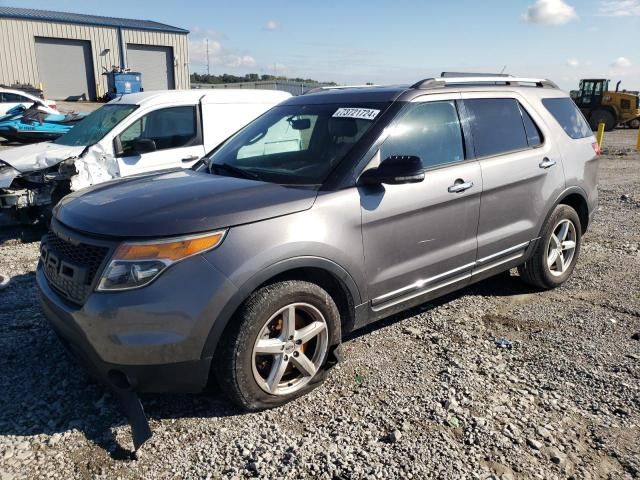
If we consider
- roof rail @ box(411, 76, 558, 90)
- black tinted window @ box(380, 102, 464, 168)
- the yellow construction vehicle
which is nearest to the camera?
black tinted window @ box(380, 102, 464, 168)

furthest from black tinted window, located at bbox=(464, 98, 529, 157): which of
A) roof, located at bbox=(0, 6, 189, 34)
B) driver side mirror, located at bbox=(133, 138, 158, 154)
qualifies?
roof, located at bbox=(0, 6, 189, 34)

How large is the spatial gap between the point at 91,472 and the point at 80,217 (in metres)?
1.35

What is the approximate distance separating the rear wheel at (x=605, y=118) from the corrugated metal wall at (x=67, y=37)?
30046 millimetres

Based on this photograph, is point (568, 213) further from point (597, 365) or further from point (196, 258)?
point (196, 258)

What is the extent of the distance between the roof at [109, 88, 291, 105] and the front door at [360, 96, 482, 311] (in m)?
4.03

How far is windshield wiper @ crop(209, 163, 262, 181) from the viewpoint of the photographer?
3.63 metres

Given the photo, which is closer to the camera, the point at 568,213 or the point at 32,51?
the point at 568,213

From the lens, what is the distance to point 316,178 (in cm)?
338

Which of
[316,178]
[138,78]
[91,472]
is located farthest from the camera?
[138,78]

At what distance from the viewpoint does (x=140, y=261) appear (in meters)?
2.70

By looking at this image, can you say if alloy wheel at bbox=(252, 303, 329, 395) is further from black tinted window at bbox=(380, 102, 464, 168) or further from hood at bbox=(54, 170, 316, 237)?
black tinted window at bbox=(380, 102, 464, 168)

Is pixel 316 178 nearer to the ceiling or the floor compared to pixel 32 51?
nearer to the floor

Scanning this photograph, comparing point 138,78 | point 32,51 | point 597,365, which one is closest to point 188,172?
point 597,365

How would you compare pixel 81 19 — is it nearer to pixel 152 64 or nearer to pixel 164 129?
pixel 152 64
